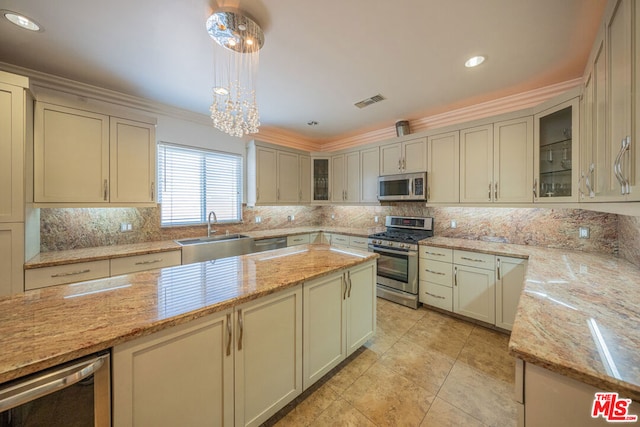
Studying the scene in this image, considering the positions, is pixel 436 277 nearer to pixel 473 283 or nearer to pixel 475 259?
pixel 473 283

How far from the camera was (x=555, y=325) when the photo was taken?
101 centimetres

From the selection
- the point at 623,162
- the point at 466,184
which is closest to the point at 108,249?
the point at 623,162

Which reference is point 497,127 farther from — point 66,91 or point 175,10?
point 66,91

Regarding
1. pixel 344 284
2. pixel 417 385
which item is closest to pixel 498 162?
pixel 344 284

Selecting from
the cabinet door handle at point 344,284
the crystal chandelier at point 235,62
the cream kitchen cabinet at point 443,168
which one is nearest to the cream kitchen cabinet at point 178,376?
the cabinet door handle at point 344,284

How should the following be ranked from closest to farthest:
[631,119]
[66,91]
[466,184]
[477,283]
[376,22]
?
[631,119] → [376,22] → [66,91] → [477,283] → [466,184]

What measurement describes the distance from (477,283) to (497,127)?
6.13ft

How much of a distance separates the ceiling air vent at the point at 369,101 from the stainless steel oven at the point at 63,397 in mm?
3228

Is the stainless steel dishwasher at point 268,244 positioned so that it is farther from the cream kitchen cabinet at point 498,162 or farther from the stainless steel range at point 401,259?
the cream kitchen cabinet at point 498,162

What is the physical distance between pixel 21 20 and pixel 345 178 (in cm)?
387

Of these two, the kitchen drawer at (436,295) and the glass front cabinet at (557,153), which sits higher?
the glass front cabinet at (557,153)

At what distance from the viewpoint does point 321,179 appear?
4.71 metres

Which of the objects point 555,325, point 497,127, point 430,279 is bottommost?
point 430,279

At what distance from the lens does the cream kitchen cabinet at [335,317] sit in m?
1.67
